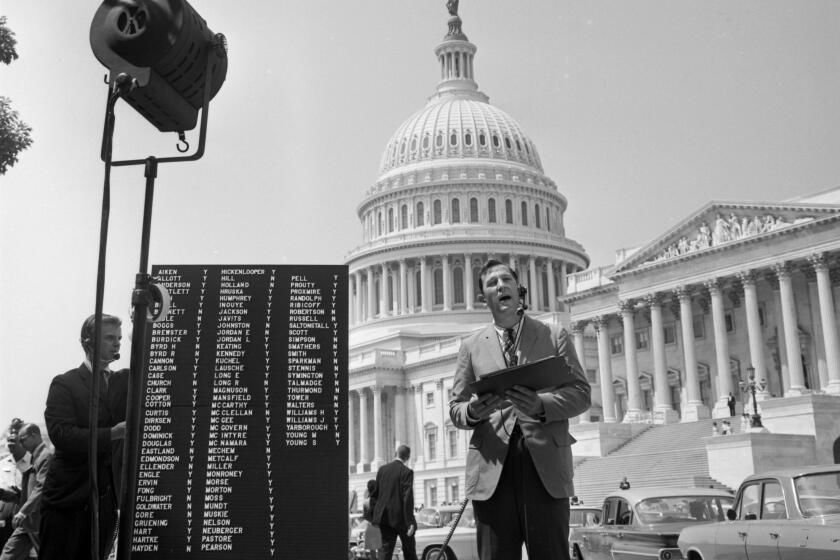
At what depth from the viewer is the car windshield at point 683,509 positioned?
53.5ft

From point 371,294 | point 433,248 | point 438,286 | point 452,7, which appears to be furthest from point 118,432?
point 452,7

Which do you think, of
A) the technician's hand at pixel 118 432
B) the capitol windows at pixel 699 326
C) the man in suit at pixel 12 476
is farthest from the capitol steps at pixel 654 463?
the technician's hand at pixel 118 432

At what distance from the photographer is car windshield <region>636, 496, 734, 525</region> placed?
53.5 ft

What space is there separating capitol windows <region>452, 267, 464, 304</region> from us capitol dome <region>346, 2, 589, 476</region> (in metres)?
0.12

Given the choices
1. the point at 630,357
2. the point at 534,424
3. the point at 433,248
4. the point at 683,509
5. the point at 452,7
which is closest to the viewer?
the point at 534,424

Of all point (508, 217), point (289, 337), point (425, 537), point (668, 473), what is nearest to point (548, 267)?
point (508, 217)

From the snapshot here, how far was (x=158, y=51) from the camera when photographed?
5.36 metres

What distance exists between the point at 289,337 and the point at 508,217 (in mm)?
100879

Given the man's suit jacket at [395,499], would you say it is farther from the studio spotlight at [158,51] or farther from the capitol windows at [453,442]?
the capitol windows at [453,442]

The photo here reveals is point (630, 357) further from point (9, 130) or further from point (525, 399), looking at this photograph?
point (525, 399)

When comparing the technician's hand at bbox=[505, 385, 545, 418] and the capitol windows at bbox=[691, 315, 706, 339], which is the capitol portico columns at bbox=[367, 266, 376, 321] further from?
the technician's hand at bbox=[505, 385, 545, 418]

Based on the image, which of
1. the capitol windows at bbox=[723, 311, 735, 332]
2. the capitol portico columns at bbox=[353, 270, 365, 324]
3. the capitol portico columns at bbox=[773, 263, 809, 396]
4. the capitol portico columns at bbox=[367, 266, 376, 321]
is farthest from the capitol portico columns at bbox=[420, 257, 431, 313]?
the capitol portico columns at bbox=[773, 263, 809, 396]

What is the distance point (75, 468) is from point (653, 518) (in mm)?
11201

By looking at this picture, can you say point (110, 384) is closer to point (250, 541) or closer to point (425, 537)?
point (250, 541)
